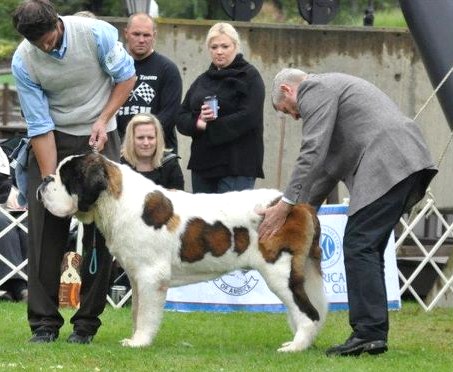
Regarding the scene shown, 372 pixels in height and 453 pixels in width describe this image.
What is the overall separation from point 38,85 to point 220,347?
209cm

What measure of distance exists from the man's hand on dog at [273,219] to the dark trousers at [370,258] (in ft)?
1.38

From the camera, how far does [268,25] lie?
14.0m

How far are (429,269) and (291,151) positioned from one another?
2618 mm

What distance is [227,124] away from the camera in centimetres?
1079

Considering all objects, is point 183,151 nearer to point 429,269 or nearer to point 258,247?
point 429,269

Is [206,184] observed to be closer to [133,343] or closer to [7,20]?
[133,343]

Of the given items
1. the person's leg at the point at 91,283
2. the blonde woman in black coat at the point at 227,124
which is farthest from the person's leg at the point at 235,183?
the person's leg at the point at 91,283

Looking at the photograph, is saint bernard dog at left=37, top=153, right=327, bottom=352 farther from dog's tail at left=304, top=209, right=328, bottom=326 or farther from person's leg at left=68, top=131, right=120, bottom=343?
person's leg at left=68, top=131, right=120, bottom=343

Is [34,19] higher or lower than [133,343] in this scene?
higher

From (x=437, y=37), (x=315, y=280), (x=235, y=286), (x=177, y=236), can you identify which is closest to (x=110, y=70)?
(x=177, y=236)

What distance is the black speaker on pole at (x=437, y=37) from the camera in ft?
36.8

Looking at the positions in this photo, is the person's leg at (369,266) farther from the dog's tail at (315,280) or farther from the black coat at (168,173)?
the black coat at (168,173)

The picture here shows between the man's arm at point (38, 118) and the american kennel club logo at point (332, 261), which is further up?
the man's arm at point (38, 118)

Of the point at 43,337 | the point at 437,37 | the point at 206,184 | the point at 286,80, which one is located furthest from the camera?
the point at 437,37
